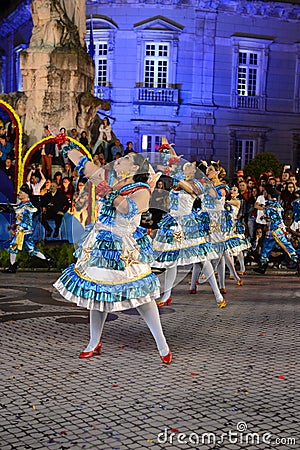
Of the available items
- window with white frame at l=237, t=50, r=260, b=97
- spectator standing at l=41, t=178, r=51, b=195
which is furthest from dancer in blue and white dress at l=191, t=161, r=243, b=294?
window with white frame at l=237, t=50, r=260, b=97

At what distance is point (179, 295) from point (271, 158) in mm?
21344

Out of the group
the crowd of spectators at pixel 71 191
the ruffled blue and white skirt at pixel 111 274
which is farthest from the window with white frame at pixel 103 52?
the ruffled blue and white skirt at pixel 111 274

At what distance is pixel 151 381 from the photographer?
656 cm

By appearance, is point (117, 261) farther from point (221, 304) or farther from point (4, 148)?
point (4, 148)

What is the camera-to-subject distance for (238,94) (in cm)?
3669

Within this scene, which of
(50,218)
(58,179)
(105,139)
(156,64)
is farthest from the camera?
(156,64)

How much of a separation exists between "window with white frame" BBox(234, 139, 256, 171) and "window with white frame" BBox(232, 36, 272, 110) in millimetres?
1724

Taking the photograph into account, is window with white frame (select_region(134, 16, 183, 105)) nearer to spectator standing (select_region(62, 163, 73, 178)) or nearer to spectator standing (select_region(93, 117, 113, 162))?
spectator standing (select_region(93, 117, 113, 162))

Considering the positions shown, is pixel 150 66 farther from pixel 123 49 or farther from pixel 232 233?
pixel 232 233

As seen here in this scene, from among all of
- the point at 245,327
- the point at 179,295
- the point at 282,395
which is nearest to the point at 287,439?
the point at 282,395

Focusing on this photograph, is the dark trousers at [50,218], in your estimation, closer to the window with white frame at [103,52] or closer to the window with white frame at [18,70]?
the window with white frame at [103,52]

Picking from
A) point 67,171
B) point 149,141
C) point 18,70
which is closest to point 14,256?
point 67,171

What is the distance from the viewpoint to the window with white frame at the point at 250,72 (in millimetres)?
36531

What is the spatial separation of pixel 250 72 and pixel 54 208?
76.5ft
